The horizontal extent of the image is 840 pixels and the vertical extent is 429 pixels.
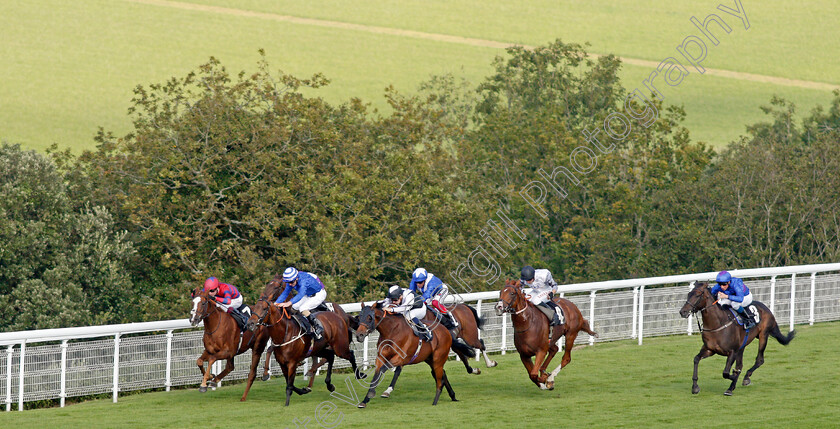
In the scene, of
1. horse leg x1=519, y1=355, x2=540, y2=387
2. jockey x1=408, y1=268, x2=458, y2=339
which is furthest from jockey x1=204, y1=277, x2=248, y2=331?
horse leg x1=519, y1=355, x2=540, y2=387

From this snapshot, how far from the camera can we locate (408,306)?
1070cm

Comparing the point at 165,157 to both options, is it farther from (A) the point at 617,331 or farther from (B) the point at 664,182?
(B) the point at 664,182

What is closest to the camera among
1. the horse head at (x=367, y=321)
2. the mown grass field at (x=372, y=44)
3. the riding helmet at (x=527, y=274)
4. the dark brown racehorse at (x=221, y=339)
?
the horse head at (x=367, y=321)

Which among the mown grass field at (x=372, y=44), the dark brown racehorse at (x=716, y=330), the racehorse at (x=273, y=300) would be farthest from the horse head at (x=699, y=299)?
the mown grass field at (x=372, y=44)

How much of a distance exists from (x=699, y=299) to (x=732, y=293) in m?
0.42

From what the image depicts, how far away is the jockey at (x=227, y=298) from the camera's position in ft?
35.8

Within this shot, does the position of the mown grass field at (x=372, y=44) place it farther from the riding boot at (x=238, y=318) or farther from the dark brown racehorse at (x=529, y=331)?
the dark brown racehorse at (x=529, y=331)

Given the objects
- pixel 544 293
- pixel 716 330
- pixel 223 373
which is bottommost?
pixel 223 373

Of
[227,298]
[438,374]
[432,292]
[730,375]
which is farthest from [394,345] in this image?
[730,375]

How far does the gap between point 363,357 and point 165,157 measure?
10.6 m

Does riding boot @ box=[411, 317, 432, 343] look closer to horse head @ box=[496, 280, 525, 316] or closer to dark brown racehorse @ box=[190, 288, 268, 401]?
horse head @ box=[496, 280, 525, 316]

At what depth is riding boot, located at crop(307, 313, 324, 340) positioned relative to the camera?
1109 cm

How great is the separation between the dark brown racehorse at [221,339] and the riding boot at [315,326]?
1.79 feet

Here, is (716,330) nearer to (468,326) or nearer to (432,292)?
(468,326)
